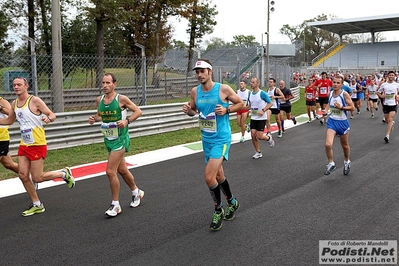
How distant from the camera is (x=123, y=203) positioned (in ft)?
21.5

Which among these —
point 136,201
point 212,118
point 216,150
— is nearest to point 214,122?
point 212,118

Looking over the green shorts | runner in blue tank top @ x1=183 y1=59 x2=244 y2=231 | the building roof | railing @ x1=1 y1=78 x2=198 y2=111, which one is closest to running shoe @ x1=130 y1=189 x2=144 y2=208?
the green shorts

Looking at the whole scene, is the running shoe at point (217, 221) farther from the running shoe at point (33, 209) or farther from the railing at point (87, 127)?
the railing at point (87, 127)

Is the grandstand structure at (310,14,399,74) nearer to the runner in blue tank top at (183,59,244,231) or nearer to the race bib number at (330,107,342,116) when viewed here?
the race bib number at (330,107,342,116)

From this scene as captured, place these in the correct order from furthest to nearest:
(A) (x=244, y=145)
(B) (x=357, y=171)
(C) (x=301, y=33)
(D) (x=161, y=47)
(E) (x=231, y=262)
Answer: (C) (x=301, y=33) < (D) (x=161, y=47) < (A) (x=244, y=145) < (B) (x=357, y=171) < (E) (x=231, y=262)

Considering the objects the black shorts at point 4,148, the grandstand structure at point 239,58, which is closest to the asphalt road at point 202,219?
the black shorts at point 4,148

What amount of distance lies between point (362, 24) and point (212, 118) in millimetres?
56711

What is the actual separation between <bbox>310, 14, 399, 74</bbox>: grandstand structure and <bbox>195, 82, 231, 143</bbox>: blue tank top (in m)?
49.4

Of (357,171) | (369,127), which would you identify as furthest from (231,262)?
(369,127)

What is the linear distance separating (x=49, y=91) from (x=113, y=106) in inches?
230

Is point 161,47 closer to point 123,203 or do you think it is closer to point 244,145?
point 244,145

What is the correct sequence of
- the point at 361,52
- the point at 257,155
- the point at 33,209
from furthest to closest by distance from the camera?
the point at 361,52
the point at 257,155
the point at 33,209

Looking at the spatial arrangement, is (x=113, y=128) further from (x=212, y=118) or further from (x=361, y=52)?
(x=361, y=52)

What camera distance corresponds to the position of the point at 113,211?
19.3 ft
